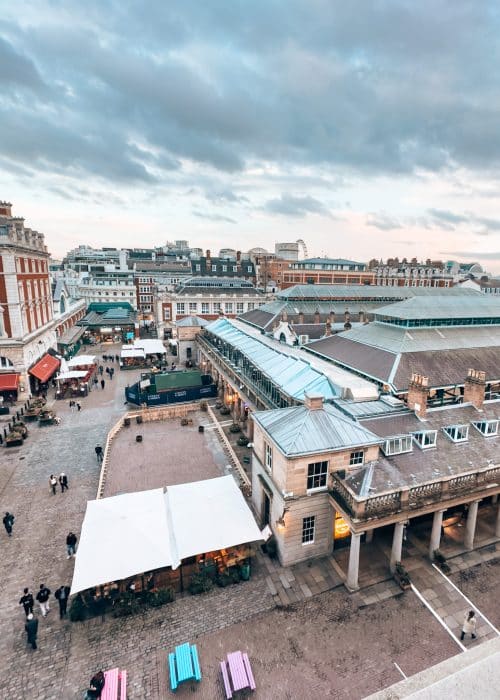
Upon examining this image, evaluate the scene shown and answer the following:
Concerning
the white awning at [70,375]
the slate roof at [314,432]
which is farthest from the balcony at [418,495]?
the white awning at [70,375]

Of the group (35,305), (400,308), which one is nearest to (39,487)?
(35,305)

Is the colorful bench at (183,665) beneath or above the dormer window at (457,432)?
beneath

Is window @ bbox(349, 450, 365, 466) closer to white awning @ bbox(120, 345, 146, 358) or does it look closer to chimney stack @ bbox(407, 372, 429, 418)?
chimney stack @ bbox(407, 372, 429, 418)

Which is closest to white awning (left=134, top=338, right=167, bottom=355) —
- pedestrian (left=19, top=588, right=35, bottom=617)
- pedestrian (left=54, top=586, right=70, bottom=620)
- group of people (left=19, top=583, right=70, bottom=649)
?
group of people (left=19, top=583, right=70, bottom=649)

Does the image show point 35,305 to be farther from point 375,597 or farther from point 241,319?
point 375,597

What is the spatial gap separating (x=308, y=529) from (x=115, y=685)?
34.1 feet

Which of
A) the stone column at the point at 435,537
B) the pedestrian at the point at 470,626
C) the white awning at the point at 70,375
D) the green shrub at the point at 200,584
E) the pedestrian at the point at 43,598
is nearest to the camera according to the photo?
the pedestrian at the point at 470,626

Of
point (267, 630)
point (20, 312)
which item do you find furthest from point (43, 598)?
point (20, 312)

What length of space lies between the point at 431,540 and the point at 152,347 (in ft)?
160

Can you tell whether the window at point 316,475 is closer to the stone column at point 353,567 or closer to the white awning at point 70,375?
the stone column at point 353,567

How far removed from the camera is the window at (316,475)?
18219mm

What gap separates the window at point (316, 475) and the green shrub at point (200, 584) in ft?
22.3

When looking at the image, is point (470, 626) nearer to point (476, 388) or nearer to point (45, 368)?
point (476, 388)

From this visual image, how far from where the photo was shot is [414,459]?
749 inches
